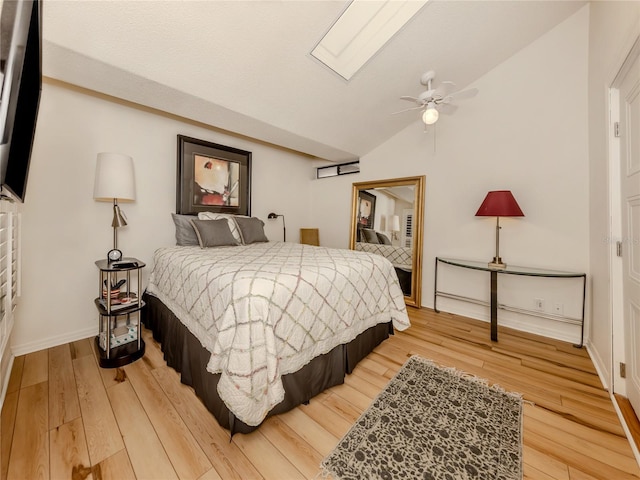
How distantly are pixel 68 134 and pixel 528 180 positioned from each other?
435cm

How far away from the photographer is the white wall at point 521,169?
2.32 meters

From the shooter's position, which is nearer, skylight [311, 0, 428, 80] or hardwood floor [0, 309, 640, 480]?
hardwood floor [0, 309, 640, 480]

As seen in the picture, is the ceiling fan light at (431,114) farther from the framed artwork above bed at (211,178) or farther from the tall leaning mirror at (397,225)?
the framed artwork above bed at (211,178)

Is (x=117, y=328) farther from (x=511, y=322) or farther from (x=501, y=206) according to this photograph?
(x=511, y=322)

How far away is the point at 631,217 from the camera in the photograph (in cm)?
148

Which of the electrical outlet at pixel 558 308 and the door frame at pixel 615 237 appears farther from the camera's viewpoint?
the electrical outlet at pixel 558 308

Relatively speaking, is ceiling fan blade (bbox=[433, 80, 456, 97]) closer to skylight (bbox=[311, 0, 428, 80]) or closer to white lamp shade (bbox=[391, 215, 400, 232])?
skylight (bbox=[311, 0, 428, 80])

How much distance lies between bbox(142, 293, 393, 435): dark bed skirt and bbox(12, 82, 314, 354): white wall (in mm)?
809

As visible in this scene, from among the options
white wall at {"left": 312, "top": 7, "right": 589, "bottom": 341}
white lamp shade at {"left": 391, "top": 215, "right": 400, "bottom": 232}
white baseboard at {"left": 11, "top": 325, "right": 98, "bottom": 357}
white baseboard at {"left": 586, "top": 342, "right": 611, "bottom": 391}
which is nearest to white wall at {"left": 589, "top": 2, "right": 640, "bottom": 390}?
white baseboard at {"left": 586, "top": 342, "right": 611, "bottom": 391}

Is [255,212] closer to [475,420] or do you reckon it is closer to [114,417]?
[114,417]

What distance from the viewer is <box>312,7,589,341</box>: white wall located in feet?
7.63

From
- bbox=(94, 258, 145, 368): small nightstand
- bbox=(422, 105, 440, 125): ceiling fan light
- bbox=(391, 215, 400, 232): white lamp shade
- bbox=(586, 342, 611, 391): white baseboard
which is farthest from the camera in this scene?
bbox=(391, 215, 400, 232): white lamp shade

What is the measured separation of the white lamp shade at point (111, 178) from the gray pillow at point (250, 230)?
44.1 inches

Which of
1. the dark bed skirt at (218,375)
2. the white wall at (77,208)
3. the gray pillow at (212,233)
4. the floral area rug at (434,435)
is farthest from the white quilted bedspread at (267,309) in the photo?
the white wall at (77,208)
